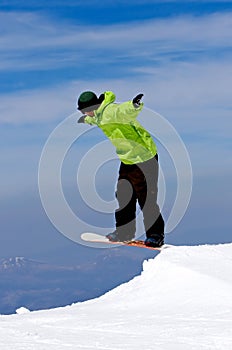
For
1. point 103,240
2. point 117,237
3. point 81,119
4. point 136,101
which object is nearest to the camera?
point 136,101

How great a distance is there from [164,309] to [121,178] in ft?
15.1

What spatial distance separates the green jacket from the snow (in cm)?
190

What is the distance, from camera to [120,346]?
24.9 feet

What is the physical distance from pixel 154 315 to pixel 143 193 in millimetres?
4546

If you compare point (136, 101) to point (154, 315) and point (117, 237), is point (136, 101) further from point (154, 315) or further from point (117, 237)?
point (154, 315)

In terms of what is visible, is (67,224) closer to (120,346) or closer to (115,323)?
(115,323)

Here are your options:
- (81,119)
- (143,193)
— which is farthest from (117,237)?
(81,119)

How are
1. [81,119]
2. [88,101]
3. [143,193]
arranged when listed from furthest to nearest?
[143,193] < [81,119] < [88,101]

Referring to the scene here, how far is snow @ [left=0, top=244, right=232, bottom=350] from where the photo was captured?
7730 millimetres

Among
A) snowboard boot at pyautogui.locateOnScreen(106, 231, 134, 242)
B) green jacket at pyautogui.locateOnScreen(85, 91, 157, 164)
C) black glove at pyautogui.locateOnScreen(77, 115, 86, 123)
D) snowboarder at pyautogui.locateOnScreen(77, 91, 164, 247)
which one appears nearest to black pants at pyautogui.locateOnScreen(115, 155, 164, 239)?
snowboarder at pyautogui.locateOnScreen(77, 91, 164, 247)

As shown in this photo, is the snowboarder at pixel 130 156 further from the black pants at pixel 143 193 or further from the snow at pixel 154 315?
the snow at pixel 154 315

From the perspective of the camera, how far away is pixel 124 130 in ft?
41.9

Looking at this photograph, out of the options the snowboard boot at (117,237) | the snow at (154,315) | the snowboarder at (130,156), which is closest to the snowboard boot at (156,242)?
the snowboarder at (130,156)

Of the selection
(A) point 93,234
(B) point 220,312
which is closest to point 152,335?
(B) point 220,312
